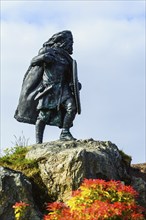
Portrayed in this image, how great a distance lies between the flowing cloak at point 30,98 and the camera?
464 inches

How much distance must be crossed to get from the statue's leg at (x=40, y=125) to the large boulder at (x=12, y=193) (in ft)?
6.27

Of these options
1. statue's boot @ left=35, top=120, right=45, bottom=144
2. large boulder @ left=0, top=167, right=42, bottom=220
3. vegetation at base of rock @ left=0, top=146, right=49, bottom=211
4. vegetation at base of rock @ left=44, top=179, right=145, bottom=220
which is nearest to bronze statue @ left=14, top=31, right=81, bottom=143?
statue's boot @ left=35, top=120, right=45, bottom=144

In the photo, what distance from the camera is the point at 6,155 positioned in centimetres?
1119

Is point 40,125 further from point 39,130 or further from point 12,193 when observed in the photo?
point 12,193

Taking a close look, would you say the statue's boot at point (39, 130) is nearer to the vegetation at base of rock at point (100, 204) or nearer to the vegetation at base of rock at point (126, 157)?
the vegetation at base of rock at point (126, 157)

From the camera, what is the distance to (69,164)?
996 cm

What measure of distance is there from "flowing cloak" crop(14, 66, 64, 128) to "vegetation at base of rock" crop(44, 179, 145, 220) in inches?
188

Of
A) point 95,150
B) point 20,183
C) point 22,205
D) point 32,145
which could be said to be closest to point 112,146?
point 95,150

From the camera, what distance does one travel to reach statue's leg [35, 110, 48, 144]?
1149 centimetres

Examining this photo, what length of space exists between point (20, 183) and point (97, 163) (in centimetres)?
159

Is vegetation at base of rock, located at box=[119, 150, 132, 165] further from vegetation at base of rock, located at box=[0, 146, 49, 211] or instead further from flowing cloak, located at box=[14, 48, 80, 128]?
vegetation at base of rock, located at box=[0, 146, 49, 211]

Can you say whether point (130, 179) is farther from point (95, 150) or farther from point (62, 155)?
point (62, 155)

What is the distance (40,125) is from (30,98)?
64 cm

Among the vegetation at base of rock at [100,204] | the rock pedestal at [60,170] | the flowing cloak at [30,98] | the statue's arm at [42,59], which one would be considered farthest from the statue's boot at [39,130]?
the vegetation at base of rock at [100,204]
